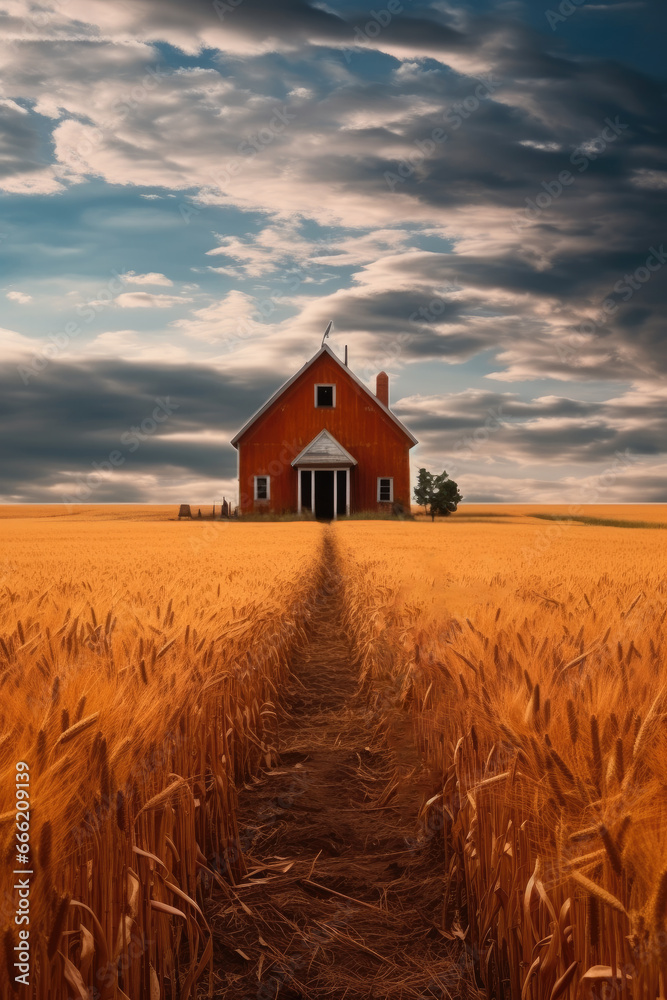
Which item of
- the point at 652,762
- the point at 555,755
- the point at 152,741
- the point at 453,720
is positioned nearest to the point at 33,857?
the point at 152,741

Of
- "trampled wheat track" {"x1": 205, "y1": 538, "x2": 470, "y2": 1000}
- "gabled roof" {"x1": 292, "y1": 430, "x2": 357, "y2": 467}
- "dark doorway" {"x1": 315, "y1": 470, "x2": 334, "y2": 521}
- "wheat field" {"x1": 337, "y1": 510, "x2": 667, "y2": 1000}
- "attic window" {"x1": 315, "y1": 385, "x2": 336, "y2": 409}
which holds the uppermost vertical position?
"attic window" {"x1": 315, "y1": 385, "x2": 336, "y2": 409}

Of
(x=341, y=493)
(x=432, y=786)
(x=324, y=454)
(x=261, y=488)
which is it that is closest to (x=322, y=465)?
(x=324, y=454)

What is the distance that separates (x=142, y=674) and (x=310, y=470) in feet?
137

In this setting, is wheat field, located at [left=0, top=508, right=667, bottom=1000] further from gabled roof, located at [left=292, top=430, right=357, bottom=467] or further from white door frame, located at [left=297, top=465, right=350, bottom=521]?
white door frame, located at [left=297, top=465, right=350, bottom=521]

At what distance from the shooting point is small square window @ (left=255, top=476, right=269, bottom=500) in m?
45.3

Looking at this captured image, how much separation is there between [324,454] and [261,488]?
484cm

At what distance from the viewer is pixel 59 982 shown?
6.82ft

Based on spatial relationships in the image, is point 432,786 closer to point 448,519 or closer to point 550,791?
point 550,791

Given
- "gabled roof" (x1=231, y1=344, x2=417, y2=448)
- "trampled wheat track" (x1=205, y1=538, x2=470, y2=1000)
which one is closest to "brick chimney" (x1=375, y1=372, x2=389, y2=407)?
"gabled roof" (x1=231, y1=344, x2=417, y2=448)

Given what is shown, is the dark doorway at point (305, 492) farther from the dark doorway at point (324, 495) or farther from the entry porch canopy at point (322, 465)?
the dark doorway at point (324, 495)

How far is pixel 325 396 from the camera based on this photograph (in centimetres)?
4522

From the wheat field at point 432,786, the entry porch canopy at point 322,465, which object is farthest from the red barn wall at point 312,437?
the wheat field at point 432,786

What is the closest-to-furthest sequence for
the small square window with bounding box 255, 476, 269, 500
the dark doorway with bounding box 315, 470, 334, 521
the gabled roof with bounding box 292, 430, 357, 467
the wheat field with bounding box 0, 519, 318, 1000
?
the wheat field with bounding box 0, 519, 318, 1000
the gabled roof with bounding box 292, 430, 357, 467
the small square window with bounding box 255, 476, 269, 500
the dark doorway with bounding box 315, 470, 334, 521

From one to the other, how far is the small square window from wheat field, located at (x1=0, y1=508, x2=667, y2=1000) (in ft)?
131
